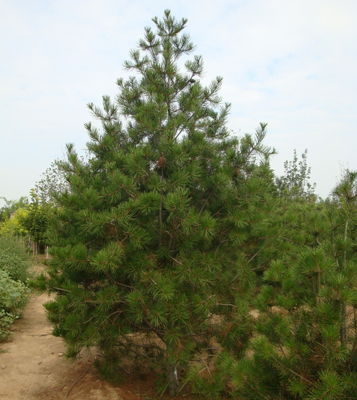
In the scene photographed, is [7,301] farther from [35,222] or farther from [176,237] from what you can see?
[35,222]

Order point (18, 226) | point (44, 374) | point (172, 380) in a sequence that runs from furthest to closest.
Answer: point (18, 226) < point (44, 374) < point (172, 380)

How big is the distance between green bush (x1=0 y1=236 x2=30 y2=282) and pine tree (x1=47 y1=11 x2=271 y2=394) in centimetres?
439

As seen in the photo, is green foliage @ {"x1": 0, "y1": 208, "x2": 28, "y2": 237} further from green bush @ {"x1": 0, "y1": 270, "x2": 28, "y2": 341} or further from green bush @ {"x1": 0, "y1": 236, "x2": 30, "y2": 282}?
green bush @ {"x1": 0, "y1": 270, "x2": 28, "y2": 341}

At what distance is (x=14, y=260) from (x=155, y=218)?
5527mm

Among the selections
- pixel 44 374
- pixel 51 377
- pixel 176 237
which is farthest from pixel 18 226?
pixel 176 237

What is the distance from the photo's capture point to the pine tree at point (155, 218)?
3.36 metres

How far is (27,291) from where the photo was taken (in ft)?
23.9

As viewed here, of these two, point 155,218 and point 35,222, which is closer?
point 155,218

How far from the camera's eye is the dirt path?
4273 millimetres

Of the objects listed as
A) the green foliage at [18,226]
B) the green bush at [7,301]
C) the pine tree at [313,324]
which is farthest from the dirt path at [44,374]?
the green foliage at [18,226]

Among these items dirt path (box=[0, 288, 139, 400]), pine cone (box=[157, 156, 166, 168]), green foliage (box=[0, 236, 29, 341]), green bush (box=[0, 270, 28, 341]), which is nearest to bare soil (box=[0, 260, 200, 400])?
dirt path (box=[0, 288, 139, 400])

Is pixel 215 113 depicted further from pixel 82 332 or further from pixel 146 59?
pixel 82 332

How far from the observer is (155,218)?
3.73 meters

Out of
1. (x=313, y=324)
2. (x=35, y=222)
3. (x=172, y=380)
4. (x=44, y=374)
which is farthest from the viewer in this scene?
(x=35, y=222)
